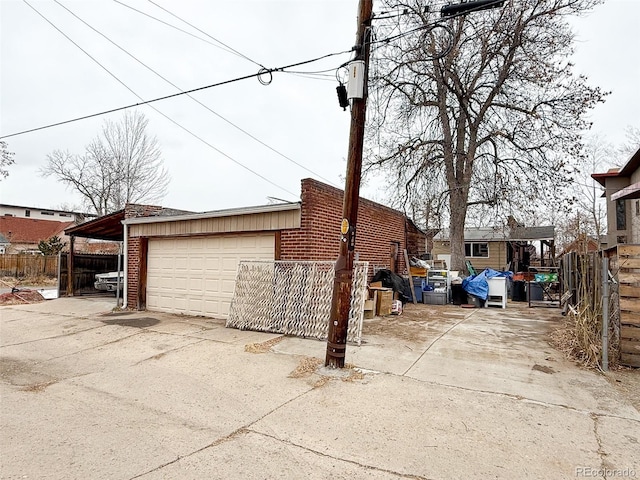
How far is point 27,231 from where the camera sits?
42.9 meters

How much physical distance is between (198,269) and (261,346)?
428 cm

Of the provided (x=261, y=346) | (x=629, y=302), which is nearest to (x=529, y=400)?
(x=629, y=302)

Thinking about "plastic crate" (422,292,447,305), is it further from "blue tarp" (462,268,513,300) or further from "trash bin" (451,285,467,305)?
"blue tarp" (462,268,513,300)

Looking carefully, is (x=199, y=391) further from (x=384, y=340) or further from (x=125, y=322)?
(x=125, y=322)

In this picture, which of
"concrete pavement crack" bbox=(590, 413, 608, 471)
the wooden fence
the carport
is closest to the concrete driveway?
"concrete pavement crack" bbox=(590, 413, 608, 471)

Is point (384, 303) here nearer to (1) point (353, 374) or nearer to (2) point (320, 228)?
(2) point (320, 228)

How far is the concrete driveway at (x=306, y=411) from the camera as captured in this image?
9.57 ft

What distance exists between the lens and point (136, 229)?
37.3 feet

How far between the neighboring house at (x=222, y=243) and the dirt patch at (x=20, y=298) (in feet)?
10.3

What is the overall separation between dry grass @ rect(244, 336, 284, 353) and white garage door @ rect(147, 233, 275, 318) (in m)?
2.31

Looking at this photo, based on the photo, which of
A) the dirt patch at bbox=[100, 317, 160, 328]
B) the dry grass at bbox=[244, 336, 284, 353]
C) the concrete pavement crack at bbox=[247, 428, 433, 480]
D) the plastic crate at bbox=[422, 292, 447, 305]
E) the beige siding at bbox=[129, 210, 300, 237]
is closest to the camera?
the concrete pavement crack at bbox=[247, 428, 433, 480]

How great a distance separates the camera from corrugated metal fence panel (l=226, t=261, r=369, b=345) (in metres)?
7.00

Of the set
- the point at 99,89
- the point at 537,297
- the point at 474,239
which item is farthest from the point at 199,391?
the point at 474,239

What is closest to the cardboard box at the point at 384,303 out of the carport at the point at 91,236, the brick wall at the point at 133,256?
the brick wall at the point at 133,256
